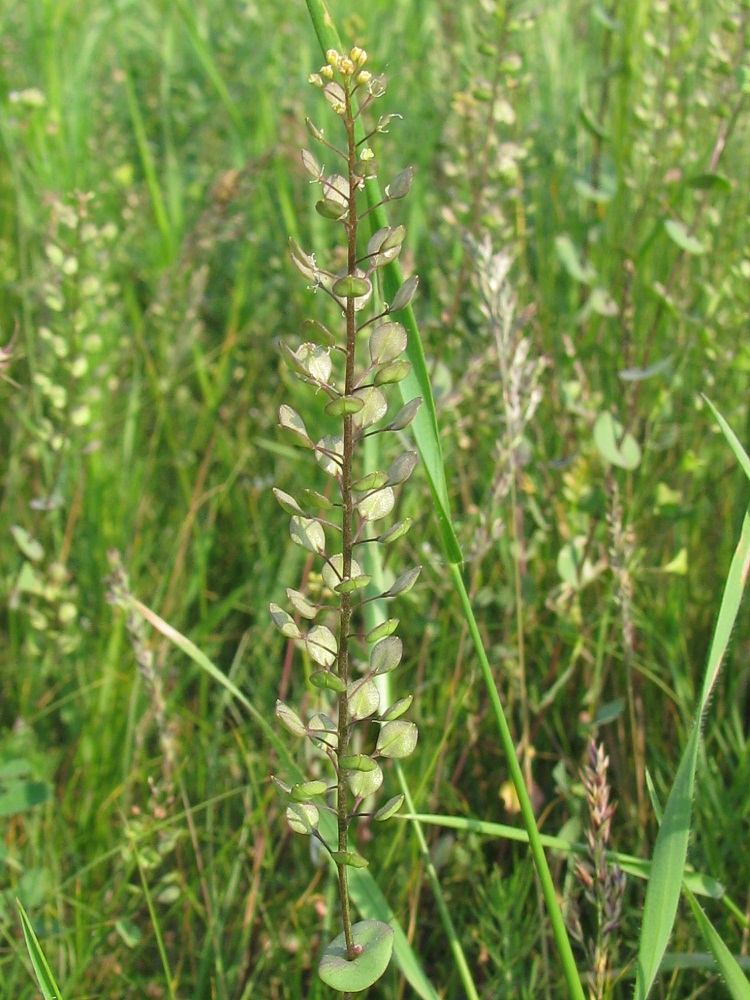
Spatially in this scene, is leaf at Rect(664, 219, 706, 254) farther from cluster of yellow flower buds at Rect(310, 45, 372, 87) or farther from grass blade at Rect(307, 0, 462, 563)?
cluster of yellow flower buds at Rect(310, 45, 372, 87)

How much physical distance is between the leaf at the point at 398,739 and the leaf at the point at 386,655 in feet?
0.18

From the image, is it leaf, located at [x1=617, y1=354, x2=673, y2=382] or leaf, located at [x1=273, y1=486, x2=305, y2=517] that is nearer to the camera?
leaf, located at [x1=273, y1=486, x2=305, y2=517]

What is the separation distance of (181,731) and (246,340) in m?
1.27

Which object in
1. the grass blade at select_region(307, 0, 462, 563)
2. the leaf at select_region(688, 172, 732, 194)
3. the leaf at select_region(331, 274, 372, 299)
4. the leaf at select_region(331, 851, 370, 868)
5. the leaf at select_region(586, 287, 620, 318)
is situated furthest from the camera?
the leaf at select_region(586, 287, 620, 318)

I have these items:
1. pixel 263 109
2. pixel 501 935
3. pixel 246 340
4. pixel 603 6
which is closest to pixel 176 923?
pixel 501 935

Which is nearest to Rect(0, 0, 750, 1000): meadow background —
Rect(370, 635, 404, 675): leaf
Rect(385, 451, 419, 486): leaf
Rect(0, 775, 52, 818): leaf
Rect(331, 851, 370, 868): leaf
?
Rect(0, 775, 52, 818): leaf

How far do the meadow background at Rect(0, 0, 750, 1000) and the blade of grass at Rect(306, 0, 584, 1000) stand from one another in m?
0.34

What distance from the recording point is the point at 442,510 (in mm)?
1100

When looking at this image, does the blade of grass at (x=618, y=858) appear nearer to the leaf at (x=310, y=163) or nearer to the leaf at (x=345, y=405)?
the leaf at (x=345, y=405)

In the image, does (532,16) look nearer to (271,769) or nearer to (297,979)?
(271,769)

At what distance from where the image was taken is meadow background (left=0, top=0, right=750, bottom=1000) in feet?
5.06

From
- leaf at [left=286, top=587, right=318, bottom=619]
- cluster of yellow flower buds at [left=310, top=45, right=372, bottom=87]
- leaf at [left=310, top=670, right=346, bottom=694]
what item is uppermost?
cluster of yellow flower buds at [left=310, top=45, right=372, bottom=87]

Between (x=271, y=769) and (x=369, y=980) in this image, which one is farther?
(x=271, y=769)

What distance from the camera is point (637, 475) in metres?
2.19
